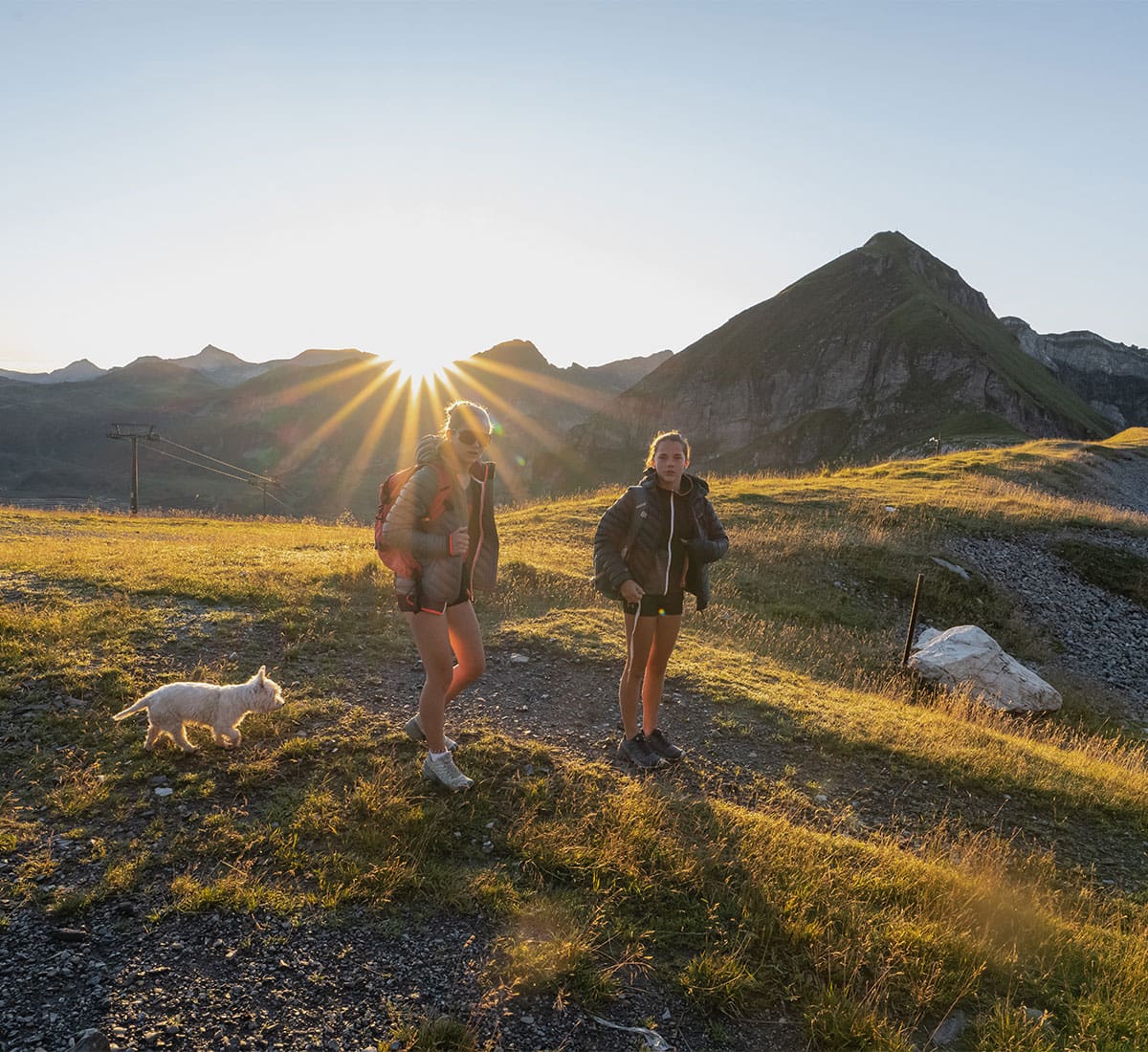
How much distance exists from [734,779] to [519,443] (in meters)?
147

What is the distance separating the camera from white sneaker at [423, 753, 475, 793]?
5.00m

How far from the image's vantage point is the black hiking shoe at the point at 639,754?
594 centimetres

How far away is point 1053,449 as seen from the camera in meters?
33.7

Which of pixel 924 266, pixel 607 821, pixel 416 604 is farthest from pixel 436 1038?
pixel 924 266

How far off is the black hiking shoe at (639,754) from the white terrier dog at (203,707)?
313cm

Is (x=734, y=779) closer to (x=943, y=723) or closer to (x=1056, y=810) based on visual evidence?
(x=1056, y=810)

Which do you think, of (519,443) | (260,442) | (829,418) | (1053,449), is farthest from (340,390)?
(1053,449)

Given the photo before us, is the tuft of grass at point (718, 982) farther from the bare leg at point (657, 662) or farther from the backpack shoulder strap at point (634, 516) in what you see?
the backpack shoulder strap at point (634, 516)

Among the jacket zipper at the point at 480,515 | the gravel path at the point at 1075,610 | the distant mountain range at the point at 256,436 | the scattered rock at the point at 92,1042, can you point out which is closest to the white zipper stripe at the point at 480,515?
the jacket zipper at the point at 480,515

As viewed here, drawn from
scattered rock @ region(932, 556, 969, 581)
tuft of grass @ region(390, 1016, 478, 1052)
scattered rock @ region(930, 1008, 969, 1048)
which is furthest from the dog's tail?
scattered rock @ region(932, 556, 969, 581)

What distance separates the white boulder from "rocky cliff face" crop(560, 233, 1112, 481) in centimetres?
4857

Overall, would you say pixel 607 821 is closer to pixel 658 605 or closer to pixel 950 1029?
pixel 658 605

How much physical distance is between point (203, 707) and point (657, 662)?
3.85 metres

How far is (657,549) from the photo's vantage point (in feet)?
18.2
